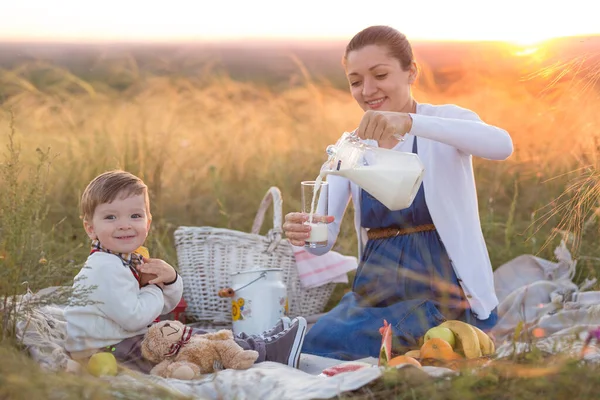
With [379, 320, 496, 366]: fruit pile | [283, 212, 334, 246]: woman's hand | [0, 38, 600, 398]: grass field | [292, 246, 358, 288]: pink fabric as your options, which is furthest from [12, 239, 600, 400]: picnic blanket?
[292, 246, 358, 288]: pink fabric

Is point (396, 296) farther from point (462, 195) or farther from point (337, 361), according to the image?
point (462, 195)

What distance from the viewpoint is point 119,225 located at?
2.82 metres

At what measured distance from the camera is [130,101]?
6.70 m

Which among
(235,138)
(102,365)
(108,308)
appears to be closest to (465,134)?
(108,308)

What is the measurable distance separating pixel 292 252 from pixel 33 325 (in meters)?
1.59

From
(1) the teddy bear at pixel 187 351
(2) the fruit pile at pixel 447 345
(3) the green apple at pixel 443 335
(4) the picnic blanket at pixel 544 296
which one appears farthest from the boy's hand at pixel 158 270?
(4) the picnic blanket at pixel 544 296

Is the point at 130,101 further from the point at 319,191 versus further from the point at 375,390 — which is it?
the point at 375,390

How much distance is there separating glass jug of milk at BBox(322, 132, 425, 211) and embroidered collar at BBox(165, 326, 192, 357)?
2.41 feet

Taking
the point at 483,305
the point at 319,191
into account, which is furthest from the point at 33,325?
the point at 483,305

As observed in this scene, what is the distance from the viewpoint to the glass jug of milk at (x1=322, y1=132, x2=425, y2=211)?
2.96 meters

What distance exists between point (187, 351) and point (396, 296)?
101 centimetres

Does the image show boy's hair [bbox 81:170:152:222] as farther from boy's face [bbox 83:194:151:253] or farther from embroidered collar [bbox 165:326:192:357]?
embroidered collar [bbox 165:326:192:357]

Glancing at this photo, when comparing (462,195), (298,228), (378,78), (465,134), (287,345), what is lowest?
(287,345)

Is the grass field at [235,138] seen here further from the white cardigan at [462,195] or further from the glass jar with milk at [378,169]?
the glass jar with milk at [378,169]
